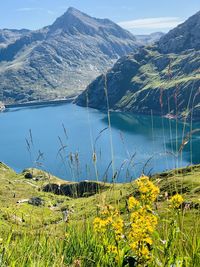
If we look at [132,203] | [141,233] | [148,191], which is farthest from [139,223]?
[148,191]

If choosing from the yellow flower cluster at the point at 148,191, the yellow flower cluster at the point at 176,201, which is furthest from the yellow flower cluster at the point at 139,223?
the yellow flower cluster at the point at 176,201

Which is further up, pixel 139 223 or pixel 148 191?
pixel 148 191

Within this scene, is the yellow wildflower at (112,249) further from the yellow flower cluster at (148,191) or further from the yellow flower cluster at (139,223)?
the yellow flower cluster at (148,191)

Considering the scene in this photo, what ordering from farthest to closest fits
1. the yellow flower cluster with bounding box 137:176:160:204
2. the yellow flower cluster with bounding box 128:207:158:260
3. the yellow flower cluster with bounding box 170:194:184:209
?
the yellow flower cluster with bounding box 170:194:184:209, the yellow flower cluster with bounding box 137:176:160:204, the yellow flower cluster with bounding box 128:207:158:260

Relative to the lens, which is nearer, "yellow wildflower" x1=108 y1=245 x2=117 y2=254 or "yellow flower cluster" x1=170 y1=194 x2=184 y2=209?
"yellow wildflower" x1=108 y1=245 x2=117 y2=254

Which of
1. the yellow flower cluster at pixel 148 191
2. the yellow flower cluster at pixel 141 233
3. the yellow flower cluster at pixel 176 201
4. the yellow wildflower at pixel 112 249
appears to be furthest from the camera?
the yellow flower cluster at pixel 176 201

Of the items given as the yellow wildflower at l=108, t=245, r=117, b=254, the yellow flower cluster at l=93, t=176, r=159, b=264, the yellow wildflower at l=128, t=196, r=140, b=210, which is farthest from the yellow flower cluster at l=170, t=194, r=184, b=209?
the yellow wildflower at l=108, t=245, r=117, b=254

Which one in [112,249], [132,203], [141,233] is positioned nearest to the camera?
[141,233]

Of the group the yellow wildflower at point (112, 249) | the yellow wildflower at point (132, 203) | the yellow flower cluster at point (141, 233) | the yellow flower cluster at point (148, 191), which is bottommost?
the yellow wildflower at point (112, 249)

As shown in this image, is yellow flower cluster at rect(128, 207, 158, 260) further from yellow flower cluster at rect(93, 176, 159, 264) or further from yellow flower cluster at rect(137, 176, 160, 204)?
yellow flower cluster at rect(137, 176, 160, 204)

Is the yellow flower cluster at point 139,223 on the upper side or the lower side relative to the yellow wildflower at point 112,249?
upper

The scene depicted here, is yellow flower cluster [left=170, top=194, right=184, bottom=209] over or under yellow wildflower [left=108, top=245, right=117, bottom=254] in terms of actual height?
over

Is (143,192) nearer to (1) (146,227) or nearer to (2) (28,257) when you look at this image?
(1) (146,227)

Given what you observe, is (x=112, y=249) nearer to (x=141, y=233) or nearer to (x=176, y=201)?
(x=141, y=233)
